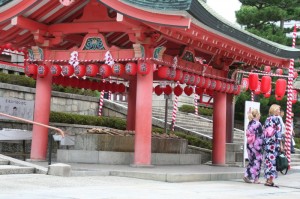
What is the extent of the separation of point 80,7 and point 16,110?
433 centimetres

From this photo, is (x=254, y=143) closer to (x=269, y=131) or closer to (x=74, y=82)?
(x=269, y=131)

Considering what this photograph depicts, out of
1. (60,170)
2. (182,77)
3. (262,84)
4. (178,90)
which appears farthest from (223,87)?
(60,170)

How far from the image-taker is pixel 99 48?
15320 mm

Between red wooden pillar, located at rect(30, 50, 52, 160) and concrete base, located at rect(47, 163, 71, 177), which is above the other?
red wooden pillar, located at rect(30, 50, 52, 160)

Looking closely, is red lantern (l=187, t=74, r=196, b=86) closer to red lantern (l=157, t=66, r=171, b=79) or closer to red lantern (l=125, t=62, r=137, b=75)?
red lantern (l=157, t=66, r=171, b=79)

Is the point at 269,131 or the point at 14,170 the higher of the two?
the point at 269,131

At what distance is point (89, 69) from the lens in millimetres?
15258

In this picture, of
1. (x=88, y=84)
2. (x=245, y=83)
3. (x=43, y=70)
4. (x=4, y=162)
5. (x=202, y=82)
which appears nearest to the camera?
(x=4, y=162)

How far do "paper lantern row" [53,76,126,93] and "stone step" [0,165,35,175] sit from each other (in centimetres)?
616

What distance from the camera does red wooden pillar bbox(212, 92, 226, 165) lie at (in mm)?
18422

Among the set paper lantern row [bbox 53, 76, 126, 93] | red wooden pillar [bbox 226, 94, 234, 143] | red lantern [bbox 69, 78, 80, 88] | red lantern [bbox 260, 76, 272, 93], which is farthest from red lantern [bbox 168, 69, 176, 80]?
red wooden pillar [bbox 226, 94, 234, 143]

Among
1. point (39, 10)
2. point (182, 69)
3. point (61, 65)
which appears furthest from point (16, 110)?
point (182, 69)

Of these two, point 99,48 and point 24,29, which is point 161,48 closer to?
point 99,48

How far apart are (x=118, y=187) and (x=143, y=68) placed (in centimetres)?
458
